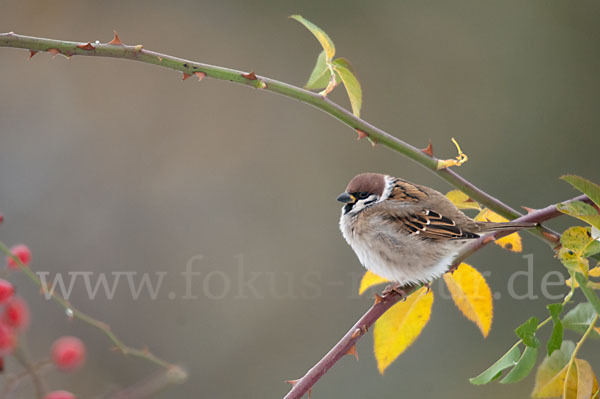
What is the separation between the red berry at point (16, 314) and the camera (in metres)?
0.55

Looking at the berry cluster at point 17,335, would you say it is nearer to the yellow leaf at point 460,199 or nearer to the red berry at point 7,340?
the red berry at point 7,340

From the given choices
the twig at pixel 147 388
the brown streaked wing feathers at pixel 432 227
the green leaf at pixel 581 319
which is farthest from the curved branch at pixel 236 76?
the brown streaked wing feathers at pixel 432 227

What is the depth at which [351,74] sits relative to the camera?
90cm

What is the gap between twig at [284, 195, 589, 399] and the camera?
0.72 metres

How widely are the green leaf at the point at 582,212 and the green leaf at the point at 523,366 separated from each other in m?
0.17

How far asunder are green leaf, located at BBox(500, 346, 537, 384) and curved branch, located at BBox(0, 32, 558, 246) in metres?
0.19

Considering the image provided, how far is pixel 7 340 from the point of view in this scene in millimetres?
538

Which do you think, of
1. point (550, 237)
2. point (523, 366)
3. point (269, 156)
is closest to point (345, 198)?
point (550, 237)

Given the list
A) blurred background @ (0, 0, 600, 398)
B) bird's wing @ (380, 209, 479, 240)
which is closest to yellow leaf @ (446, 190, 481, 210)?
bird's wing @ (380, 209, 479, 240)

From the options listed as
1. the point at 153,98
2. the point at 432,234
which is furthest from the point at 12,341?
the point at 153,98

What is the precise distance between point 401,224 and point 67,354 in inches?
38.8

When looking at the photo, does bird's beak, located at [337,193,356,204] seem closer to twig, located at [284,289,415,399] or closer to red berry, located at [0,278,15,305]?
twig, located at [284,289,415,399]

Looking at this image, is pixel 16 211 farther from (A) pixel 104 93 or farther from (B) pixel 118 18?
(B) pixel 118 18

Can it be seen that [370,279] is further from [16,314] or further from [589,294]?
[16,314]
